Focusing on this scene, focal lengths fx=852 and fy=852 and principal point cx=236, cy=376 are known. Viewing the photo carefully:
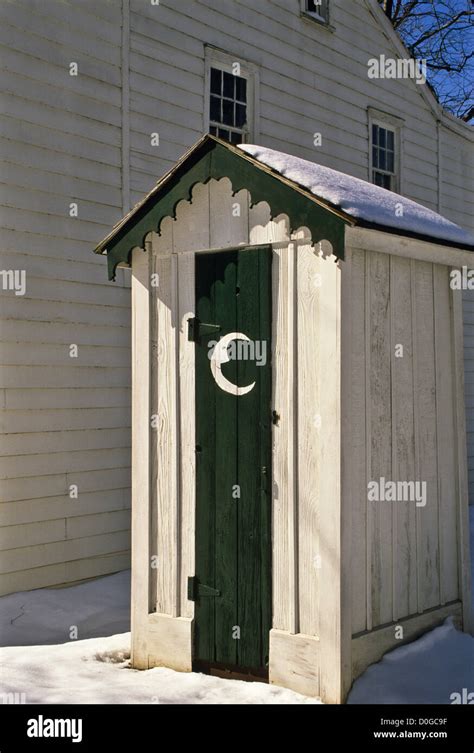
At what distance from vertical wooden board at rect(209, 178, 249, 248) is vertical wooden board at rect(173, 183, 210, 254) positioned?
4cm

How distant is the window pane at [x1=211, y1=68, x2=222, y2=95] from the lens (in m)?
9.49

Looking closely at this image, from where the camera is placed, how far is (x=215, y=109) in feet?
31.2

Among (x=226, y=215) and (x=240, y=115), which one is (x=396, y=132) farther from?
(x=226, y=215)

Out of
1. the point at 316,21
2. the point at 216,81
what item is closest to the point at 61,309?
the point at 216,81

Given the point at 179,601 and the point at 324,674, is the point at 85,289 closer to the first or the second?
the point at 179,601

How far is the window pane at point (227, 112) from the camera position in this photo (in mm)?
9578

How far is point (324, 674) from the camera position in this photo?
4.60 meters

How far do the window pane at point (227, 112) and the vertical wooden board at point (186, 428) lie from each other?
187 inches

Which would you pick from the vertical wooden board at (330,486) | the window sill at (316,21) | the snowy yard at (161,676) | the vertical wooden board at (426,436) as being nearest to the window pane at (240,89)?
the window sill at (316,21)

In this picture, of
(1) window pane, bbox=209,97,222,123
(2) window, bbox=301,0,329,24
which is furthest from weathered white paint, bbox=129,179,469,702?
(2) window, bbox=301,0,329,24

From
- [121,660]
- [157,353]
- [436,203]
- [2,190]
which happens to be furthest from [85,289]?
[436,203]

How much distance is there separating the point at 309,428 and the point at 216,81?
5.99m

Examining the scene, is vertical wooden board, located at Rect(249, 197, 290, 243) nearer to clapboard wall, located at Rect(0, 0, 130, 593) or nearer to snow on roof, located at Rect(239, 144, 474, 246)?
snow on roof, located at Rect(239, 144, 474, 246)

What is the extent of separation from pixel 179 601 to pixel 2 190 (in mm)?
4040
